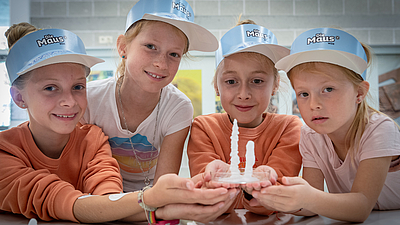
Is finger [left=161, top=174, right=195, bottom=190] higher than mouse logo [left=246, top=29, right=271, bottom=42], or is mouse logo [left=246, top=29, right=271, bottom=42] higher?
mouse logo [left=246, top=29, right=271, bottom=42]

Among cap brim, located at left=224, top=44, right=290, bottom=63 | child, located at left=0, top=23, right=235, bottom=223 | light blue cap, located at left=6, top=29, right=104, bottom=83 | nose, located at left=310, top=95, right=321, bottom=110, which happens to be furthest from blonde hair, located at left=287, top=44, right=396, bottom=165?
light blue cap, located at left=6, top=29, right=104, bottom=83

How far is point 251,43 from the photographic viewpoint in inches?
53.1

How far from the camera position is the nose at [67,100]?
117 centimetres

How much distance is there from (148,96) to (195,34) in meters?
0.37

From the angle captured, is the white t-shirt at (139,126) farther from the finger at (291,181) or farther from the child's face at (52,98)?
the finger at (291,181)

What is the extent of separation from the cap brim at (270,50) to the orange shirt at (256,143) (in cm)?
29

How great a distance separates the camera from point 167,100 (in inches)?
59.2

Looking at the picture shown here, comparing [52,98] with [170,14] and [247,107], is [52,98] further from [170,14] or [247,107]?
[247,107]

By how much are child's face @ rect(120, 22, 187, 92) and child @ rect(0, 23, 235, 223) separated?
181mm

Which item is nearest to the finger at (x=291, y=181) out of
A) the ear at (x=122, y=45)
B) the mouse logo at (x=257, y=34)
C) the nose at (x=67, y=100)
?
the mouse logo at (x=257, y=34)

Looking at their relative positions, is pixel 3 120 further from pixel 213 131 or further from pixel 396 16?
pixel 396 16

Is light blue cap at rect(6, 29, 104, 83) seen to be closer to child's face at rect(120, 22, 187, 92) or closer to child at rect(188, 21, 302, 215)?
child's face at rect(120, 22, 187, 92)

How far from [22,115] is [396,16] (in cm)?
406

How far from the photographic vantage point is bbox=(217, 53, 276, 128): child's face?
1335 mm
